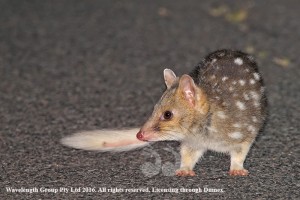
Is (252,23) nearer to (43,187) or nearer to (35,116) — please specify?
(35,116)

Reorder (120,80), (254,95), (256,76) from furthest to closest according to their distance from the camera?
(120,80) < (256,76) < (254,95)

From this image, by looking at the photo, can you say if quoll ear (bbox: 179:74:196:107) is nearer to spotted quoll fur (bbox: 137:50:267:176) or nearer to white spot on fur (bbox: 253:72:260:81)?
spotted quoll fur (bbox: 137:50:267:176)

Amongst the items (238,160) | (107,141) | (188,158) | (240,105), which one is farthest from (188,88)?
(107,141)

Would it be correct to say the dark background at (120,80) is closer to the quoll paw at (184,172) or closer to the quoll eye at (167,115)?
the quoll paw at (184,172)

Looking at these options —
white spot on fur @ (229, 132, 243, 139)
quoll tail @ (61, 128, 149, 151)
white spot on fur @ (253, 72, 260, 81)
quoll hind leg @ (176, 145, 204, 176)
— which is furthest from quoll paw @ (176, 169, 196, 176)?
white spot on fur @ (253, 72, 260, 81)

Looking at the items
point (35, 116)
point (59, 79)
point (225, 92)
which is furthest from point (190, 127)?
point (59, 79)

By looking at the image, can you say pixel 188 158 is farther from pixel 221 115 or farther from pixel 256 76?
pixel 256 76

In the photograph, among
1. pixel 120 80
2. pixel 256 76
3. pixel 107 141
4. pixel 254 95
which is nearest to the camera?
pixel 254 95
